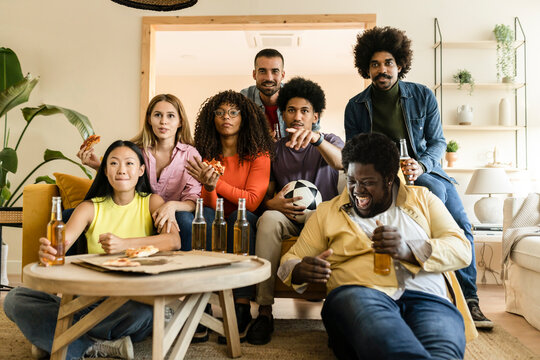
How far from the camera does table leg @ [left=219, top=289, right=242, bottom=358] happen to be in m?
1.91

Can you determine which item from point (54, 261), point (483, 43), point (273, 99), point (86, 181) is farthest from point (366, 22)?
point (54, 261)

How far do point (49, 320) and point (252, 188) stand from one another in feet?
3.68

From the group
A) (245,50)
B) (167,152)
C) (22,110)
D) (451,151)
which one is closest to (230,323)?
(167,152)

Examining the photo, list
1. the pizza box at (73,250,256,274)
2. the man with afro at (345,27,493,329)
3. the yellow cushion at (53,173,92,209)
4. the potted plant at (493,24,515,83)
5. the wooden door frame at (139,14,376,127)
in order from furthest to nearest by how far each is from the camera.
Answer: the wooden door frame at (139,14,376,127)
the potted plant at (493,24,515,83)
the man with afro at (345,27,493,329)
the yellow cushion at (53,173,92,209)
the pizza box at (73,250,256,274)

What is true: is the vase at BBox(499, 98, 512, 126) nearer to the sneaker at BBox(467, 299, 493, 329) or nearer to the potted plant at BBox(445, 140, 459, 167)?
the potted plant at BBox(445, 140, 459, 167)

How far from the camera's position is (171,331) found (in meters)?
1.48

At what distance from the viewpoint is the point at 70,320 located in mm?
1723

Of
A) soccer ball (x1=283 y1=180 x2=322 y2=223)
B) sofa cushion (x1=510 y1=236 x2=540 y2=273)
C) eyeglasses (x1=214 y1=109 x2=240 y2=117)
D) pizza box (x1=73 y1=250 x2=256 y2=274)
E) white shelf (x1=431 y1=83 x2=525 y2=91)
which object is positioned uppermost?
white shelf (x1=431 y1=83 x2=525 y2=91)

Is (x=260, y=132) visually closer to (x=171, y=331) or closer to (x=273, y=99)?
(x=273, y=99)

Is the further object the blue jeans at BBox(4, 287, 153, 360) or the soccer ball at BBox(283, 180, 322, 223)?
the soccer ball at BBox(283, 180, 322, 223)

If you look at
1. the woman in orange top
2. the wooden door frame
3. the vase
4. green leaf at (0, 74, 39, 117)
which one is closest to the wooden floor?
the woman in orange top

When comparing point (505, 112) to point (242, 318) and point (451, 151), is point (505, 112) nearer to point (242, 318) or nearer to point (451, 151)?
point (451, 151)

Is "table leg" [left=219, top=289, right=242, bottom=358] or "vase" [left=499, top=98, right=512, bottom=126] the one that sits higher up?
"vase" [left=499, top=98, right=512, bottom=126]

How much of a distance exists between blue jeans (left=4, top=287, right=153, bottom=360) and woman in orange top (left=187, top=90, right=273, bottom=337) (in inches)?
25.6
